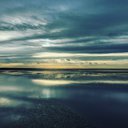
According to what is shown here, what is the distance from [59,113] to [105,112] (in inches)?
140

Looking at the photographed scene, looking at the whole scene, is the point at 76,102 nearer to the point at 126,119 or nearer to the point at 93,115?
the point at 93,115

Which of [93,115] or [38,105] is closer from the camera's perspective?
[93,115]

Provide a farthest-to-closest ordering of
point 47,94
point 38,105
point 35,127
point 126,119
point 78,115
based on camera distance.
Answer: point 47,94, point 38,105, point 78,115, point 126,119, point 35,127

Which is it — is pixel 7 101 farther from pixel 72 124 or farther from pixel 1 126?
pixel 72 124

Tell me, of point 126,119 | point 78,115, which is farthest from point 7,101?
point 126,119

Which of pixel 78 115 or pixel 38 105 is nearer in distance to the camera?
pixel 78 115

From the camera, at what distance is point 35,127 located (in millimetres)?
16422

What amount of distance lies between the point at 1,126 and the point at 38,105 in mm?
6615

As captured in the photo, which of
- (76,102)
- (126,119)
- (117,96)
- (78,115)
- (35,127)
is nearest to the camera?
(35,127)

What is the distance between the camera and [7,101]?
2503cm

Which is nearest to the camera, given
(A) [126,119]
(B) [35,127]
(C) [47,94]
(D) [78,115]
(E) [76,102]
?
(B) [35,127]

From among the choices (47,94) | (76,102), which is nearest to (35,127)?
(76,102)

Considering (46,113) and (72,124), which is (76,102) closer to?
(46,113)

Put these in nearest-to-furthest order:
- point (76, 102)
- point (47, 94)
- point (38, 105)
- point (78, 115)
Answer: point (78, 115) < point (38, 105) < point (76, 102) < point (47, 94)
